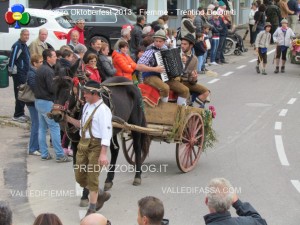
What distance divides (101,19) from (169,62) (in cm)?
1517

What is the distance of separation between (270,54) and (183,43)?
656 inches

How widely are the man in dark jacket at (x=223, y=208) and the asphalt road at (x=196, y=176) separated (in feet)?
10.7

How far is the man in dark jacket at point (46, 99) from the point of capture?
11.7 metres

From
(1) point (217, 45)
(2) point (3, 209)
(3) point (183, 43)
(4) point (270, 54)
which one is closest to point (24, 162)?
(3) point (183, 43)

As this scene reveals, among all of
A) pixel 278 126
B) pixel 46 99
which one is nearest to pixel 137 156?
pixel 46 99

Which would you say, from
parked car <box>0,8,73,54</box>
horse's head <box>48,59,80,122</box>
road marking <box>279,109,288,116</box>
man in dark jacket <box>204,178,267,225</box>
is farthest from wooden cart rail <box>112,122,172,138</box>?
parked car <box>0,8,73,54</box>

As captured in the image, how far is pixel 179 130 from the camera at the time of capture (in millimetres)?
11062

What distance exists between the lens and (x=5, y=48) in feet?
75.9

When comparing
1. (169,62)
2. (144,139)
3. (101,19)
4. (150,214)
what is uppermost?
(101,19)

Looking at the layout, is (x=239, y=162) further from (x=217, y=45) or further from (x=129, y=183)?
(x=217, y=45)

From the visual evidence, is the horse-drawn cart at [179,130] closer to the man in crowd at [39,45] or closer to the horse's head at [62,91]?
the horse's head at [62,91]

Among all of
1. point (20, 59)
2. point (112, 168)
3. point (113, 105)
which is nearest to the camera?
point (113, 105)

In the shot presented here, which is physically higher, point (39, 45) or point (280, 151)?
point (39, 45)

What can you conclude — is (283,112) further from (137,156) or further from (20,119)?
(137,156)
